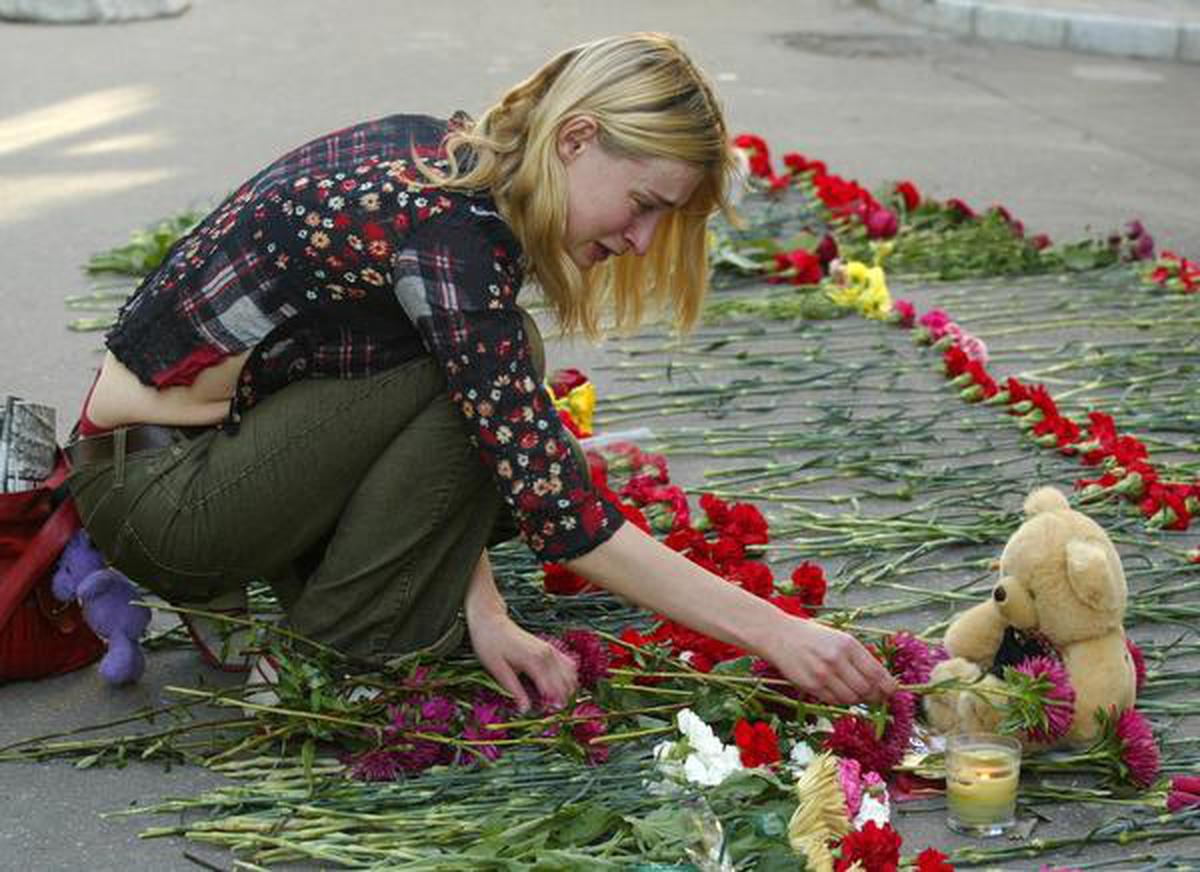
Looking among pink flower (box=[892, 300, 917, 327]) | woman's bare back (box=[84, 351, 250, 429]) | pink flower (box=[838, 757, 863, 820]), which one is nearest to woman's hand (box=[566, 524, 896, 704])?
pink flower (box=[838, 757, 863, 820])

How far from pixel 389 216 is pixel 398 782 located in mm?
804

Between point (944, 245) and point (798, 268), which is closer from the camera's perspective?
point (798, 268)

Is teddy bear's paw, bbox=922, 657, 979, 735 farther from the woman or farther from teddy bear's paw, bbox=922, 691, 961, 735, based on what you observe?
the woman

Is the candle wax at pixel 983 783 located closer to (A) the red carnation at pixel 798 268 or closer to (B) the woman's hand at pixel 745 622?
(B) the woman's hand at pixel 745 622

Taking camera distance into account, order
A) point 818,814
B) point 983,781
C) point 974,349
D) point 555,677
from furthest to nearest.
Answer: point 974,349
point 555,677
point 983,781
point 818,814

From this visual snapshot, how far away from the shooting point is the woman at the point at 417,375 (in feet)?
9.19

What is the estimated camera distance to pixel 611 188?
2.81 metres

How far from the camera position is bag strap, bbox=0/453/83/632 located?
3111 millimetres

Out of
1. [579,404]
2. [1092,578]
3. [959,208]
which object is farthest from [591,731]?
[959,208]

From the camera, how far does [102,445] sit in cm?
310

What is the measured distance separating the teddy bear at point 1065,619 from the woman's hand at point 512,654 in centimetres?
56

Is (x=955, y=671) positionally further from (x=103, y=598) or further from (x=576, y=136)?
(x=103, y=598)

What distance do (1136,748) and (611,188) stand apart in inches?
42.4

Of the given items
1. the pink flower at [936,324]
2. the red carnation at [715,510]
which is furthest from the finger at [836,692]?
the pink flower at [936,324]
